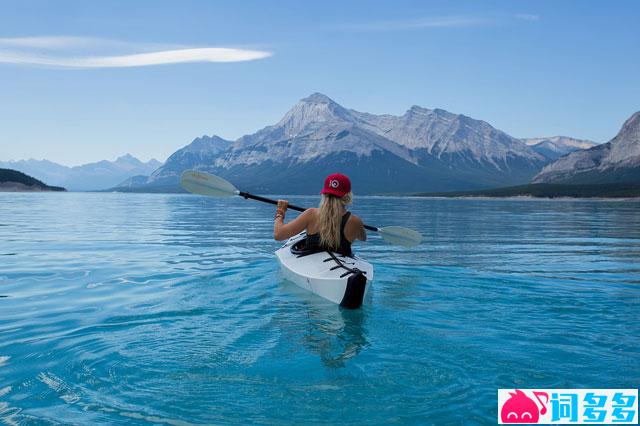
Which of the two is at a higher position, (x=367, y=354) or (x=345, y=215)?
(x=345, y=215)

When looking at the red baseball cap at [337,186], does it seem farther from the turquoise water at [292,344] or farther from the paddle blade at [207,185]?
the paddle blade at [207,185]

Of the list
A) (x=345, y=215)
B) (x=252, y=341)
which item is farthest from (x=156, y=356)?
(x=345, y=215)

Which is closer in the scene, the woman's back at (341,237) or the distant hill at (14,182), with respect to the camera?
the woman's back at (341,237)

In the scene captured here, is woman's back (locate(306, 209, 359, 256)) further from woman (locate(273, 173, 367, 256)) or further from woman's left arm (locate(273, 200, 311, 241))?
woman's left arm (locate(273, 200, 311, 241))

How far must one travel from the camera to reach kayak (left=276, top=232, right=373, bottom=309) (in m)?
9.31

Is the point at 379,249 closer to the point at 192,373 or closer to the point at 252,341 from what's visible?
the point at 252,341

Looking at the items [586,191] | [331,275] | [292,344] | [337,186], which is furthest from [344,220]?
[586,191]

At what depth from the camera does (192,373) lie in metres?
6.22

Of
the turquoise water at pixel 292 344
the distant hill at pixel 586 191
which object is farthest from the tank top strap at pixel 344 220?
the distant hill at pixel 586 191

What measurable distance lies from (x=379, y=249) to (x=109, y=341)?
16.5 metres

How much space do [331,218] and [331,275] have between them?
121 centimetres

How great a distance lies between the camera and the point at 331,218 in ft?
34.0

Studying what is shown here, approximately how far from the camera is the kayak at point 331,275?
9312mm

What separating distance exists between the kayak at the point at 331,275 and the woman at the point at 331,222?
0.98 ft
